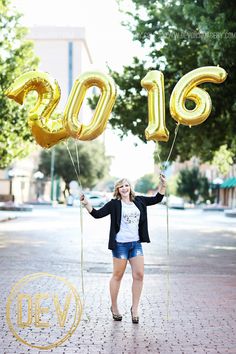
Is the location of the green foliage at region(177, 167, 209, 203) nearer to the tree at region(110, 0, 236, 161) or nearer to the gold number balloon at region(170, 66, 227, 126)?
the tree at region(110, 0, 236, 161)

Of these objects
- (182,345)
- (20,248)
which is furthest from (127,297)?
(20,248)

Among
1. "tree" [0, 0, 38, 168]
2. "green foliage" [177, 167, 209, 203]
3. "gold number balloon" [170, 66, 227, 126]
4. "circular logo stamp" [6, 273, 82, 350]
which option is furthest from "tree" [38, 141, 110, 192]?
"gold number balloon" [170, 66, 227, 126]

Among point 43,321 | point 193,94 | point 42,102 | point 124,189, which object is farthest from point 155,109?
point 43,321

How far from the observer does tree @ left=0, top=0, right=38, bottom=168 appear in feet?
89.1

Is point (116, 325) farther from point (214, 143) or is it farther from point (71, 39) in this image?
point (71, 39)

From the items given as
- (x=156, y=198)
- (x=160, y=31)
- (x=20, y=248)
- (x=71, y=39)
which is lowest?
(x=20, y=248)

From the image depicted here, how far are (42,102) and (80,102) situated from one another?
47cm

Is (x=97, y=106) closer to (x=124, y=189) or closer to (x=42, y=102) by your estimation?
(x=42, y=102)

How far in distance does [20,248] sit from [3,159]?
13.5 m

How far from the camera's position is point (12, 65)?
2747cm

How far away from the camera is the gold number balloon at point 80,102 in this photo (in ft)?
25.2

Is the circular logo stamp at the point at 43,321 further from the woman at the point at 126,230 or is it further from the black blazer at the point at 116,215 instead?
the black blazer at the point at 116,215

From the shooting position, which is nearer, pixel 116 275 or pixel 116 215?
pixel 116 215

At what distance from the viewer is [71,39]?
464ft
